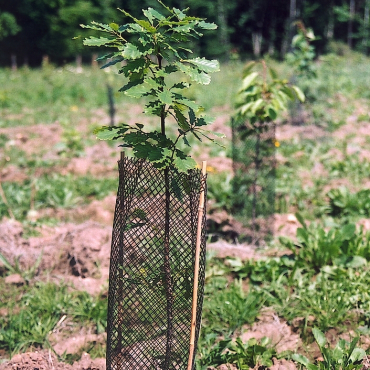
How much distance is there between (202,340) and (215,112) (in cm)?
689

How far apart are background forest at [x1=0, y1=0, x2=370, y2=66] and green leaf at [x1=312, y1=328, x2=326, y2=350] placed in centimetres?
2341

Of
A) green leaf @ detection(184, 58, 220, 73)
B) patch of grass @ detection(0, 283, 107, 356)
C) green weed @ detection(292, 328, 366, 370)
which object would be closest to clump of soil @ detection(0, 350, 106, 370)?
patch of grass @ detection(0, 283, 107, 356)

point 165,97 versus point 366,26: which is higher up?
point 366,26

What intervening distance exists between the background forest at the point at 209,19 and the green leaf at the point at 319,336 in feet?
Result: 76.8

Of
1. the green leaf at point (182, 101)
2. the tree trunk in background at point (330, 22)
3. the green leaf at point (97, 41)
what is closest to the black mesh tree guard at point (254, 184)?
the green leaf at point (182, 101)

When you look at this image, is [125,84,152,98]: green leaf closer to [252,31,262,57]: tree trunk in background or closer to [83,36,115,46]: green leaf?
[83,36,115,46]: green leaf

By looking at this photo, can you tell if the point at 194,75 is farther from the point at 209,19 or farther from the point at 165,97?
the point at 209,19

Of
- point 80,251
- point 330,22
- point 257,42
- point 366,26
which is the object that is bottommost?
point 80,251

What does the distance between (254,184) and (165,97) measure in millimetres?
2249

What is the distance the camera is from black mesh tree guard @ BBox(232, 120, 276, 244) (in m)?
3.62

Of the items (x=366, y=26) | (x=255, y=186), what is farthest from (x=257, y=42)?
(x=255, y=186)

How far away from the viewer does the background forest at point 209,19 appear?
26219 mm

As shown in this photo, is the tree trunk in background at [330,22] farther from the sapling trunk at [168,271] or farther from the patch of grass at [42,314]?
the sapling trunk at [168,271]

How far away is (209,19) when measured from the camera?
30.3 meters
